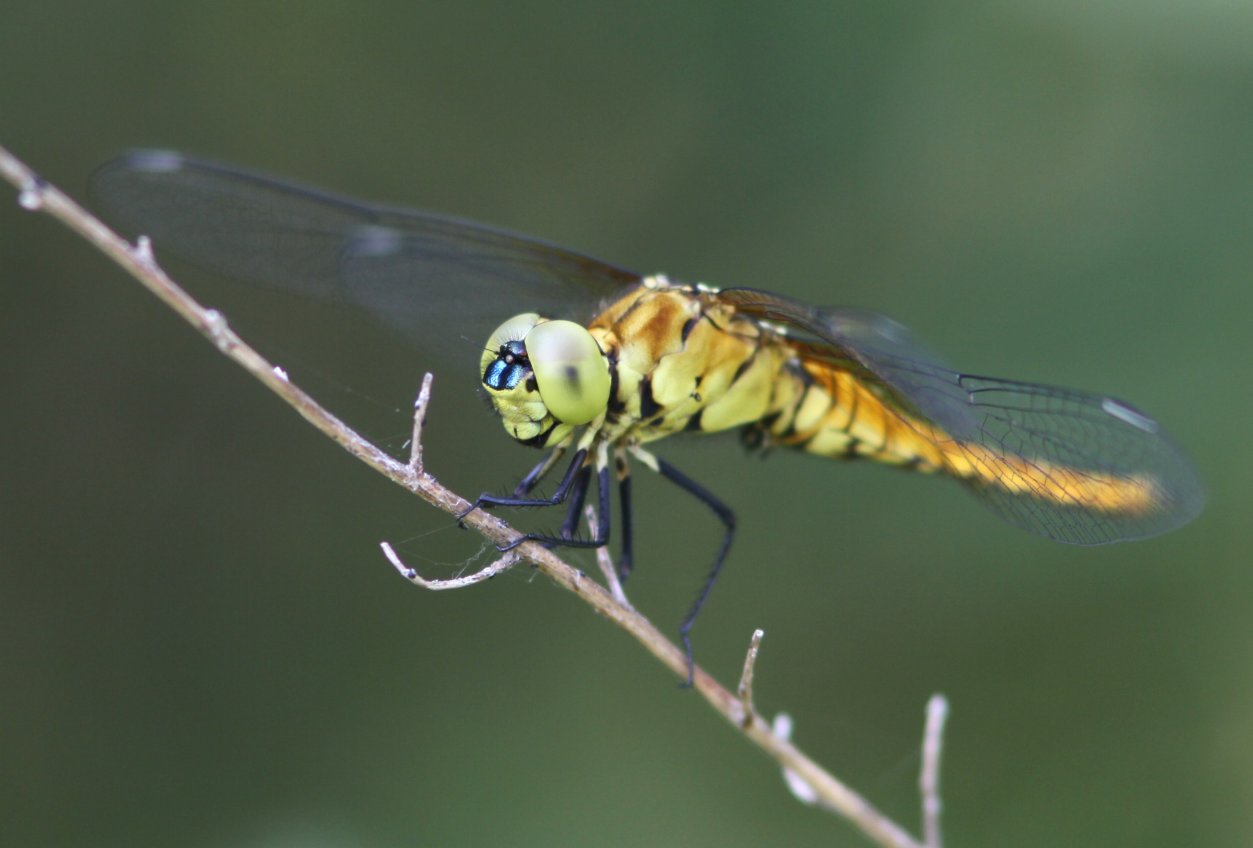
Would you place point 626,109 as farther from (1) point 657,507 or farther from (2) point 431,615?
(2) point 431,615

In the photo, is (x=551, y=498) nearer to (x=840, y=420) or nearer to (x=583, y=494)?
(x=583, y=494)

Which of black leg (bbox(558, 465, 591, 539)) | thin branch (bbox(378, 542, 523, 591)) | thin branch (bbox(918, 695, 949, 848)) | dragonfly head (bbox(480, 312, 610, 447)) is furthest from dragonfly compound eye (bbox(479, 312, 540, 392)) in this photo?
thin branch (bbox(918, 695, 949, 848))

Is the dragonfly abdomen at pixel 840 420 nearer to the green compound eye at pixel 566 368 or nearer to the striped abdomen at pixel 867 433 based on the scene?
the striped abdomen at pixel 867 433

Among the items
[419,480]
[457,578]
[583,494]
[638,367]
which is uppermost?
[638,367]

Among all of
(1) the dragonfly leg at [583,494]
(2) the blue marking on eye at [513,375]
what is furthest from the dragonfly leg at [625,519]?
(2) the blue marking on eye at [513,375]

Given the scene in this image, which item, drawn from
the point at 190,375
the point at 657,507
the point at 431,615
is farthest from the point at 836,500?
the point at 190,375

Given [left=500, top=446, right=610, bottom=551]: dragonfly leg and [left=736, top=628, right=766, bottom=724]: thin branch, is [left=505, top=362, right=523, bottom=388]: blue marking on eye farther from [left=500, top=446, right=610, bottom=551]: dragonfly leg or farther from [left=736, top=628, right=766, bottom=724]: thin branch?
[left=736, top=628, right=766, bottom=724]: thin branch

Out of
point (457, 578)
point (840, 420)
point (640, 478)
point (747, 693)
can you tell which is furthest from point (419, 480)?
point (640, 478)
